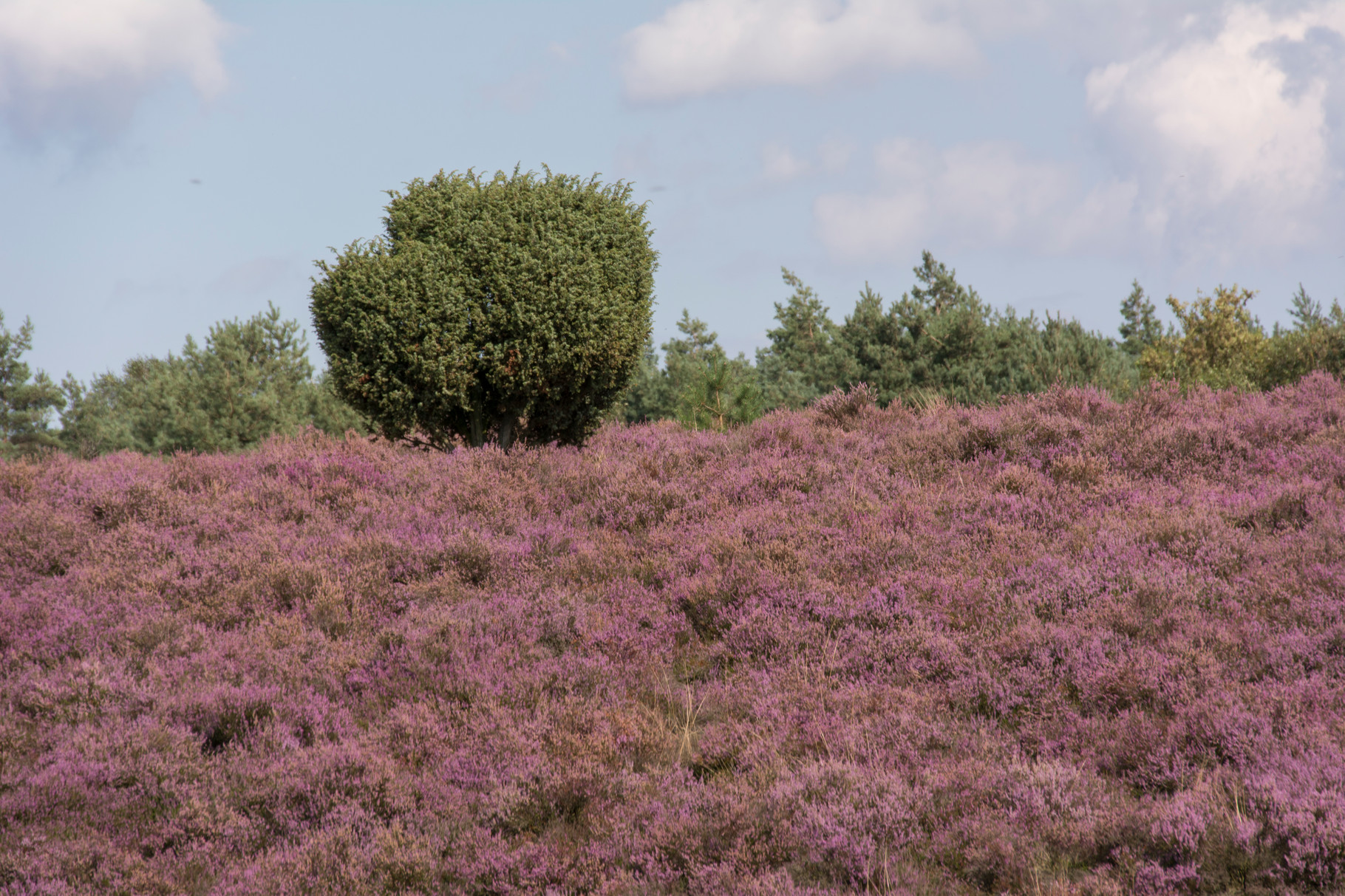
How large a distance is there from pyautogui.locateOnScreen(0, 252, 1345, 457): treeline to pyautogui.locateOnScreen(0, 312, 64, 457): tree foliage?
5cm

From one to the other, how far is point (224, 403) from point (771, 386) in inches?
920

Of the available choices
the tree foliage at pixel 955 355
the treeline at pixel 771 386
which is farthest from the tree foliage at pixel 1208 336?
the tree foliage at pixel 955 355

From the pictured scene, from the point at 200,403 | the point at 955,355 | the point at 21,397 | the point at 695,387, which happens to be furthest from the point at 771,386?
the point at 21,397

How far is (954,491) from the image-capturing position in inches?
371

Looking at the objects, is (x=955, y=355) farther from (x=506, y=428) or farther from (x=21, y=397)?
(x=21, y=397)

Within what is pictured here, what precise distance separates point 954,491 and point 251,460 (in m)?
9.24

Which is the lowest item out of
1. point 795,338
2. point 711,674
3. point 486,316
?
point 711,674

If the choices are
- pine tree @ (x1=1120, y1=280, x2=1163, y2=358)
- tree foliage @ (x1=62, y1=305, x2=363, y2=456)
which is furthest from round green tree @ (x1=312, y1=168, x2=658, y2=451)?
pine tree @ (x1=1120, y1=280, x2=1163, y2=358)

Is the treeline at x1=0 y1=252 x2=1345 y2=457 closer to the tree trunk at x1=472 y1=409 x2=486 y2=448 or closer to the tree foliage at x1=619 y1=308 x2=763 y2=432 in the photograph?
the tree foliage at x1=619 y1=308 x2=763 y2=432

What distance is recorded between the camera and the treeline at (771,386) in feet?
99.6

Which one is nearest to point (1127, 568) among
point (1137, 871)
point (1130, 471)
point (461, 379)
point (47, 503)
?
point (1130, 471)

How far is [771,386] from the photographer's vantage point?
139 feet

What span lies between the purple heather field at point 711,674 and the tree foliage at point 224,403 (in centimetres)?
2150

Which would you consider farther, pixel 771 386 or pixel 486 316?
pixel 771 386
